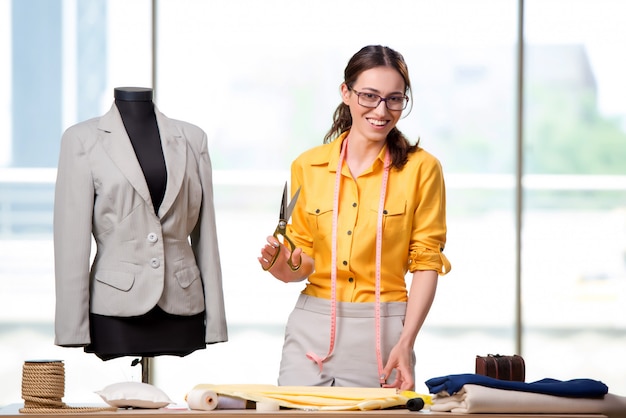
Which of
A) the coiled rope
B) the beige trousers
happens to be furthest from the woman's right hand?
the coiled rope

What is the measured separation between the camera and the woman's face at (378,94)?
319 cm

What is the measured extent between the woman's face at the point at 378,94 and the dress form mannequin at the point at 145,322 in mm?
620

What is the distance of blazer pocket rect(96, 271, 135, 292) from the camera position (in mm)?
3121

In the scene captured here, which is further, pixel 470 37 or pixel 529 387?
pixel 470 37

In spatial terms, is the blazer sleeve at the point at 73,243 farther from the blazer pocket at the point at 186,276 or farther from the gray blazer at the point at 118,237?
the blazer pocket at the point at 186,276

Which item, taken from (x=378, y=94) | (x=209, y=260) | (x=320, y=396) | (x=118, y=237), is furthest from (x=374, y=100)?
(x=320, y=396)

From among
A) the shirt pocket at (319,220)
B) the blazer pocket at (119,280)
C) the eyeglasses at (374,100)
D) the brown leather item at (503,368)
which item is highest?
the eyeglasses at (374,100)

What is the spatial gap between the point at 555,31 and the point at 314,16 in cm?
127

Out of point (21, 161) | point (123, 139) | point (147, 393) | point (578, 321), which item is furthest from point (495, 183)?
point (147, 393)

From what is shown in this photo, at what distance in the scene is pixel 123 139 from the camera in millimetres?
3205

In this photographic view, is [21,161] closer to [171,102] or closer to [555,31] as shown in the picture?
[171,102]

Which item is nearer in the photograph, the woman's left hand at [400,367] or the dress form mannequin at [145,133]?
the woman's left hand at [400,367]

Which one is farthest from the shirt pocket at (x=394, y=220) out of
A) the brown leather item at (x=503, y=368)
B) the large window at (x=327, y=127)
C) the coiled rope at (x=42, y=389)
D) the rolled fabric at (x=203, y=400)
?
the large window at (x=327, y=127)

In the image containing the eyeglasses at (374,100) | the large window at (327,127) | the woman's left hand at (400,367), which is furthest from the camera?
the large window at (327,127)
